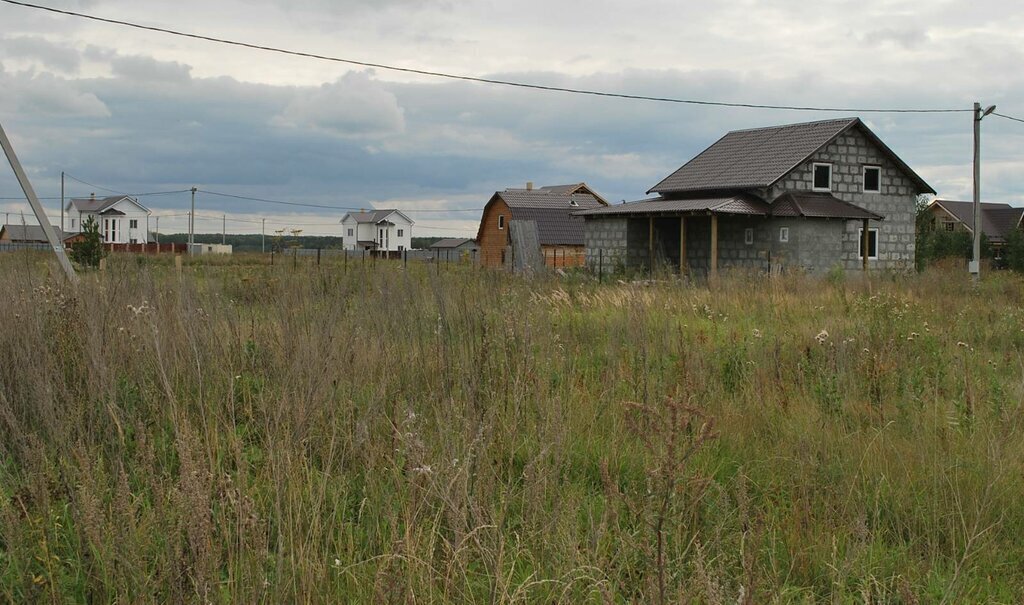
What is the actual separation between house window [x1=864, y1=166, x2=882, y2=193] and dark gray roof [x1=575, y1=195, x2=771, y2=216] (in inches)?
194

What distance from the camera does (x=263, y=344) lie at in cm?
553

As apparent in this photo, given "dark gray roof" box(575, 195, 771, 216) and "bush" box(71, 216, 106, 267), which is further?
"dark gray roof" box(575, 195, 771, 216)

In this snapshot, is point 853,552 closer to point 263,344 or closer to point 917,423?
point 917,423

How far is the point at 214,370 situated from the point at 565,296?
6077mm

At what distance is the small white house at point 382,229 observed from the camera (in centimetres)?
9650

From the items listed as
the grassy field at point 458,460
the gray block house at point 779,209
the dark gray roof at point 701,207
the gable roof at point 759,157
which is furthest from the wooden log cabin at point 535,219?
the grassy field at point 458,460

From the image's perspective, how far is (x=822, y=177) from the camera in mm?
28797

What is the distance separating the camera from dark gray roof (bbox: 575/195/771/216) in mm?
25188

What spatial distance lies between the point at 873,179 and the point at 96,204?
7721 cm

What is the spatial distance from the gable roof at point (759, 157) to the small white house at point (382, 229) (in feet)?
220

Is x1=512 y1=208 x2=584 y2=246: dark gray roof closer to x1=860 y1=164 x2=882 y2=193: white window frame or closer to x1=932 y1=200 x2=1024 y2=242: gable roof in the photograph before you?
x1=860 y1=164 x2=882 y2=193: white window frame

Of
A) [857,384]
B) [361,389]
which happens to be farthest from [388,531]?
[857,384]

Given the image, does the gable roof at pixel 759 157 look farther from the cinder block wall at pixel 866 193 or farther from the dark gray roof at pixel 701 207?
the dark gray roof at pixel 701 207

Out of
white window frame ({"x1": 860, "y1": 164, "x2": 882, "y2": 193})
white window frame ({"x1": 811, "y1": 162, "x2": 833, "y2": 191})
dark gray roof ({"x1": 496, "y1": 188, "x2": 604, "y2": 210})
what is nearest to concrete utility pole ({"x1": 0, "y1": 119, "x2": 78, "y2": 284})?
white window frame ({"x1": 811, "y1": 162, "x2": 833, "y2": 191})
